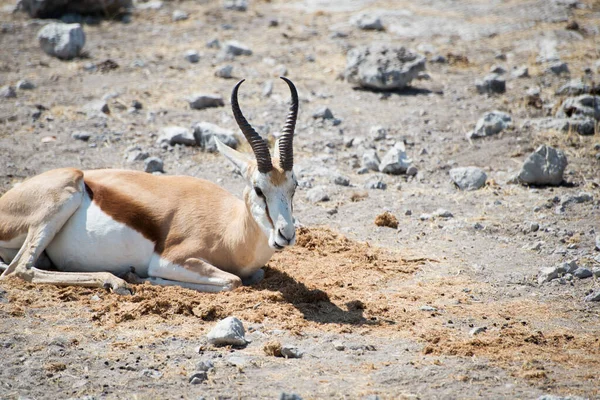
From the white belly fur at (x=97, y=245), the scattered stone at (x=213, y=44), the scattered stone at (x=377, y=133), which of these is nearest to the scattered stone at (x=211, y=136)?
the scattered stone at (x=377, y=133)

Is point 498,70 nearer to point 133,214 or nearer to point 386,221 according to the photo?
point 386,221

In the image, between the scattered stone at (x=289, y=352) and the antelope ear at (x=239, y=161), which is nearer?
the scattered stone at (x=289, y=352)

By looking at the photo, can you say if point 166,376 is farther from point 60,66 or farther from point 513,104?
point 60,66

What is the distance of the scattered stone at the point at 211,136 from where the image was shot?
10805 millimetres

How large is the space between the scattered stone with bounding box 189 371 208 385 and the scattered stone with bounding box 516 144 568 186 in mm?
5969

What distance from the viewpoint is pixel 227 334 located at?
5.63 meters

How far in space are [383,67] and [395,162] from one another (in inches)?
143

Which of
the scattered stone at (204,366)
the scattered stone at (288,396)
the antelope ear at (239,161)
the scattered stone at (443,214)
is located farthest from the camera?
Answer: the scattered stone at (443,214)

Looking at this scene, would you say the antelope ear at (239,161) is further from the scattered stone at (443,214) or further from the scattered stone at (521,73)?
the scattered stone at (521,73)

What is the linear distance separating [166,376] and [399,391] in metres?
1.56

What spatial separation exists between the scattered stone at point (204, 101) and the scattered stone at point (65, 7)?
6.22 m

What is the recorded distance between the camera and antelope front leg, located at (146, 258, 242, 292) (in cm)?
689

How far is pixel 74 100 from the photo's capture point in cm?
1270

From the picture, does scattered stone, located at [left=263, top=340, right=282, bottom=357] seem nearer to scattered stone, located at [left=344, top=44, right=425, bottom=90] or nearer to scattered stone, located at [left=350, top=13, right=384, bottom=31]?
scattered stone, located at [left=344, top=44, right=425, bottom=90]
